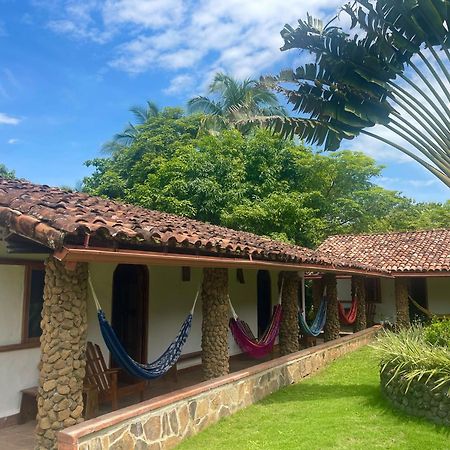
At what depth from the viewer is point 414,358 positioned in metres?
7.29

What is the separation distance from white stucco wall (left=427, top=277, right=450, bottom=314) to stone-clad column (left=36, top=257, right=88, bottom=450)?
1762cm

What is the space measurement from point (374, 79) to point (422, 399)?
5.86 m

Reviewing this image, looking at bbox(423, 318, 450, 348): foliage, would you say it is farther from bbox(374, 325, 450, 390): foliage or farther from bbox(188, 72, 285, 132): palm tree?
bbox(188, 72, 285, 132): palm tree

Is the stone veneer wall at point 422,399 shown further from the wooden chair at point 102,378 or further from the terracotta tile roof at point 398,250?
the terracotta tile roof at point 398,250

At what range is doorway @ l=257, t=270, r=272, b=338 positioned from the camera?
13.8 meters

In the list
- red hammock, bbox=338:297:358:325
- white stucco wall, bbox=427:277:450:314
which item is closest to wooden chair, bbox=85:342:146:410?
red hammock, bbox=338:297:358:325

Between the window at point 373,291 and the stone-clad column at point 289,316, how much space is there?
35.1 feet

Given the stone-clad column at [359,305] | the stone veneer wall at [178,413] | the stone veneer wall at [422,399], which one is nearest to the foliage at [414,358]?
the stone veneer wall at [422,399]

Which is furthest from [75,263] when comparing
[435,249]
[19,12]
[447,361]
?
[435,249]

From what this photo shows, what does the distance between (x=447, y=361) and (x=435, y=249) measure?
12906 millimetres

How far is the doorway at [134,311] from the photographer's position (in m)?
8.85

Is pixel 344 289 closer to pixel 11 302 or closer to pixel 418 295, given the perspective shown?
pixel 418 295

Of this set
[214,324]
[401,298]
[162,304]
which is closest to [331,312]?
[401,298]

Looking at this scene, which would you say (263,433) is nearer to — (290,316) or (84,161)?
(290,316)
